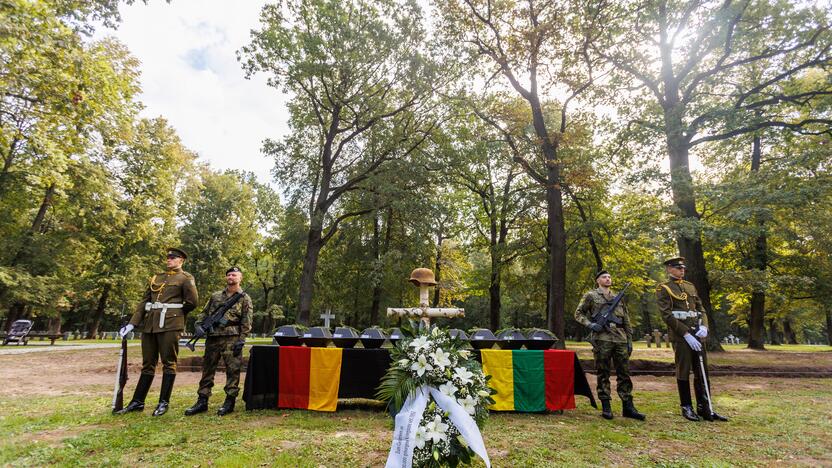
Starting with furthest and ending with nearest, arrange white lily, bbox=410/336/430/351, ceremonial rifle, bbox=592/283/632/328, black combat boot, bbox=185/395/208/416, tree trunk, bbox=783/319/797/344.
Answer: tree trunk, bbox=783/319/797/344, ceremonial rifle, bbox=592/283/632/328, black combat boot, bbox=185/395/208/416, white lily, bbox=410/336/430/351

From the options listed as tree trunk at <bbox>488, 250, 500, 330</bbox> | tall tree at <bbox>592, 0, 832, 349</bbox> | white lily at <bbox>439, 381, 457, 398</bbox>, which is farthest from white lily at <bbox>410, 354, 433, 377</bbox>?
tree trunk at <bbox>488, 250, 500, 330</bbox>

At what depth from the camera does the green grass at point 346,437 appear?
354 centimetres

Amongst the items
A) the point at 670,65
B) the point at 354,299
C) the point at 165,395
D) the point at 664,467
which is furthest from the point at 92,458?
the point at 354,299

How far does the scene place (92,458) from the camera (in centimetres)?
344

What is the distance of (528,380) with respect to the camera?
572 centimetres

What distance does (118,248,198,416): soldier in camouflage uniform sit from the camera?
5305 mm

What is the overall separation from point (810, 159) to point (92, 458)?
1688 centimetres

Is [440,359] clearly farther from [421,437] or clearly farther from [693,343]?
[693,343]

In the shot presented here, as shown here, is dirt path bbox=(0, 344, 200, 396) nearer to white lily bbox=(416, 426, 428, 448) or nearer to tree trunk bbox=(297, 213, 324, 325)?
tree trunk bbox=(297, 213, 324, 325)

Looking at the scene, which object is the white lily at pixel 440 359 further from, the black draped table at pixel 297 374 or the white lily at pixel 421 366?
the black draped table at pixel 297 374

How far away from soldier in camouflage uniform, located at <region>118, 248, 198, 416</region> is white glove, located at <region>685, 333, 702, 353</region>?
710 cm

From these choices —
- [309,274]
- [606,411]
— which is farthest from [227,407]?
[309,274]

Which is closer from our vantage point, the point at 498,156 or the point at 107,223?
the point at 498,156

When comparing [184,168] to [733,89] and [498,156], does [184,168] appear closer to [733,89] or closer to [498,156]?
[498,156]
